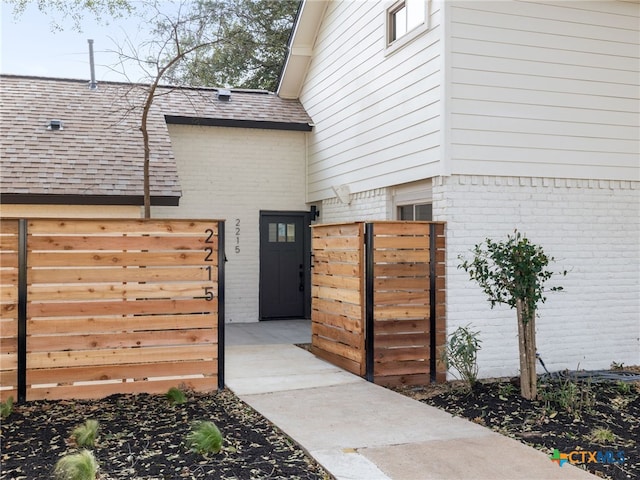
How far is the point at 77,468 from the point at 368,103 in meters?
7.35

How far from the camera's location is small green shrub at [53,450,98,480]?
3.85 m

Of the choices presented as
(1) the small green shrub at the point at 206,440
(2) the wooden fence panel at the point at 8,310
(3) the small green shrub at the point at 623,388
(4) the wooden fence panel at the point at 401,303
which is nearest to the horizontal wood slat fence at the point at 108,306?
(2) the wooden fence panel at the point at 8,310

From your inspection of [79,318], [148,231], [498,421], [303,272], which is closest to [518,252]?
[498,421]

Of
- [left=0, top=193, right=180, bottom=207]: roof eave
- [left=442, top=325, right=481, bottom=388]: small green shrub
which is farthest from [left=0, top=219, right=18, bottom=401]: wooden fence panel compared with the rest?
[left=442, top=325, right=481, bottom=388]: small green shrub

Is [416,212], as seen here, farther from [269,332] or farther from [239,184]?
[239,184]

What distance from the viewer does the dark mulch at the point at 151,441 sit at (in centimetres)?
427

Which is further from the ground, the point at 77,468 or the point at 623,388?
the point at 77,468

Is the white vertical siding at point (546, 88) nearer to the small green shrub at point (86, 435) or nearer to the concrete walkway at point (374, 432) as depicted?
the concrete walkway at point (374, 432)

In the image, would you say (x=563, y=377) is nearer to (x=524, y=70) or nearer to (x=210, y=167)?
(x=524, y=70)

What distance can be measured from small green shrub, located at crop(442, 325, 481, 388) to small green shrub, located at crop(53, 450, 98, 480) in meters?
4.01

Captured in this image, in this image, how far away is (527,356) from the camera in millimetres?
6441

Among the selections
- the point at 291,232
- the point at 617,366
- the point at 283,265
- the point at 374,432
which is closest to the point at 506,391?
the point at 374,432

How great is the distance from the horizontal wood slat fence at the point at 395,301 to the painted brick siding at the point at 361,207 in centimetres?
185

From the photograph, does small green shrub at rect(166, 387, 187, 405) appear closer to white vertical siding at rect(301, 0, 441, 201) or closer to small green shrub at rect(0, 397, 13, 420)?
small green shrub at rect(0, 397, 13, 420)
